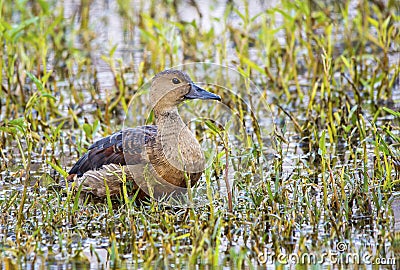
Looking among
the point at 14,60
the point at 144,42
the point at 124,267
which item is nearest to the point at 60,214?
the point at 124,267

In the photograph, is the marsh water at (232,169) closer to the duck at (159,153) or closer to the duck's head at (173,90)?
the duck at (159,153)

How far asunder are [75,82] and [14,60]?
1.17 meters

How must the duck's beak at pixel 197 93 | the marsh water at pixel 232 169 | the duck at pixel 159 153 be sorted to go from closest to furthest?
1. the marsh water at pixel 232 169
2. the duck at pixel 159 153
3. the duck's beak at pixel 197 93

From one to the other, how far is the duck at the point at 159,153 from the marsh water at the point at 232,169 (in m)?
0.17

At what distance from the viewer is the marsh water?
15.8 feet

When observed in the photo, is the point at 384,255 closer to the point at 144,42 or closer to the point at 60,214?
the point at 60,214

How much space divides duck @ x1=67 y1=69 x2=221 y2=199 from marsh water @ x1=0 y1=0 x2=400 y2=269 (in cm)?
17

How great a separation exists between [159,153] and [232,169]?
2.06 ft

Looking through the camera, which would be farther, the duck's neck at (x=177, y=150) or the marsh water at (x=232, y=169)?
the duck's neck at (x=177, y=150)

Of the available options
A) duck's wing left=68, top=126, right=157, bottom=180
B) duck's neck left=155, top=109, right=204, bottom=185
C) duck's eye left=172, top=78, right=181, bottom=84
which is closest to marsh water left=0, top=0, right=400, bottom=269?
duck's neck left=155, top=109, right=204, bottom=185

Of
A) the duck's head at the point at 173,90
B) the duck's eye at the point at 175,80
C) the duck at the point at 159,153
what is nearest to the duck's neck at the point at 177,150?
the duck at the point at 159,153

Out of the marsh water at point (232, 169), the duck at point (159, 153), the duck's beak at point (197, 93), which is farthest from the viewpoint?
the duck's beak at point (197, 93)

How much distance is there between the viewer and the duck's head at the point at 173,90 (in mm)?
5750

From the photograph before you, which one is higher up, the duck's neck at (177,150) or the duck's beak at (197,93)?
the duck's beak at (197,93)
